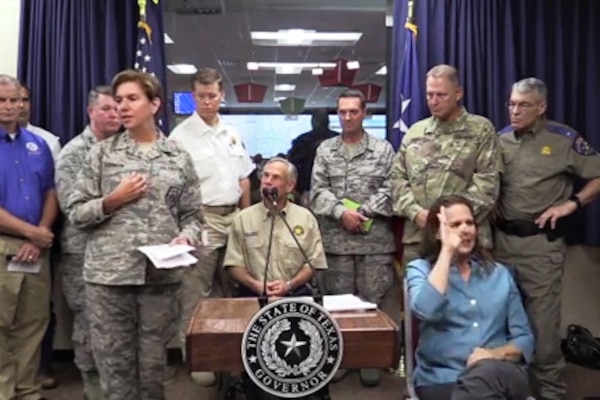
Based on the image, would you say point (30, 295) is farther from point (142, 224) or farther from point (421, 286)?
point (421, 286)

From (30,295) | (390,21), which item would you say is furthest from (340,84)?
(30,295)

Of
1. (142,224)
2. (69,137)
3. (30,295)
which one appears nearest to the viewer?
(142,224)

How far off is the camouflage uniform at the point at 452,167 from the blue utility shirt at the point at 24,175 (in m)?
1.75

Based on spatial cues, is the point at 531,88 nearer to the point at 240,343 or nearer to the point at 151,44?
the point at 151,44

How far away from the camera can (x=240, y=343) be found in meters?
2.06

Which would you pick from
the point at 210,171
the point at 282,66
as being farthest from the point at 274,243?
the point at 282,66

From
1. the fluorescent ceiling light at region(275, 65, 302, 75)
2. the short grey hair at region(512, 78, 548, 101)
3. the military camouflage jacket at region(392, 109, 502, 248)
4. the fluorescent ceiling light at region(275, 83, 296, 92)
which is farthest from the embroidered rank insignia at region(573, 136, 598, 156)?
the fluorescent ceiling light at region(275, 65, 302, 75)

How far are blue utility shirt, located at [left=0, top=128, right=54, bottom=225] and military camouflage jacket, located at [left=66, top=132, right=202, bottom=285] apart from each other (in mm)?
793

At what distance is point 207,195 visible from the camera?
361 centimetres

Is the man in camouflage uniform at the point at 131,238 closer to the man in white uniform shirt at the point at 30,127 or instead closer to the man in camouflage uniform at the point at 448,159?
the man in white uniform shirt at the point at 30,127

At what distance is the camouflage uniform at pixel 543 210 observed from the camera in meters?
3.55

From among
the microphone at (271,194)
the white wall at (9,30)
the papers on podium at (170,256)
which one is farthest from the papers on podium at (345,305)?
the white wall at (9,30)

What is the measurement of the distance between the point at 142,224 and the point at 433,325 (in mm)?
1103

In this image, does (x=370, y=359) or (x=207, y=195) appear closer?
(x=370, y=359)
